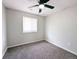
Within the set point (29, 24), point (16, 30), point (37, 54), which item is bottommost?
point (37, 54)

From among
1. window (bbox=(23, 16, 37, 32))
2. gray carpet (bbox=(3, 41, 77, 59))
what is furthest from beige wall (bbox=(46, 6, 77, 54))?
window (bbox=(23, 16, 37, 32))

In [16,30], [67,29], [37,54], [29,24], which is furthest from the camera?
[29,24]

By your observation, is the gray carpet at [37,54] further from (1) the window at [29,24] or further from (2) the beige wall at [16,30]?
(1) the window at [29,24]

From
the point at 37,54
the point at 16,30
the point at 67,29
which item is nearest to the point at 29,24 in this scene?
the point at 16,30

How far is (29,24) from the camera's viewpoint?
405cm

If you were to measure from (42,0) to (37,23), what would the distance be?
2.80 m

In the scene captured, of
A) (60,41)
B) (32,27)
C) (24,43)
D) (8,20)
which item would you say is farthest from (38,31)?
(8,20)

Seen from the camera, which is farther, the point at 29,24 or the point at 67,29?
the point at 29,24

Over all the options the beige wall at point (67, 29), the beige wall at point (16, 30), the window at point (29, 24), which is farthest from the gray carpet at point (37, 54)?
the window at point (29, 24)

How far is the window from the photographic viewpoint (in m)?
3.80

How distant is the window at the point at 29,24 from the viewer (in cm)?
380

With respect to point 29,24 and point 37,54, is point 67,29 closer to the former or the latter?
point 37,54

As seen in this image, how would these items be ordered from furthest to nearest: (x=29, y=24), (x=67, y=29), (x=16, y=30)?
(x=29, y=24), (x=16, y=30), (x=67, y=29)

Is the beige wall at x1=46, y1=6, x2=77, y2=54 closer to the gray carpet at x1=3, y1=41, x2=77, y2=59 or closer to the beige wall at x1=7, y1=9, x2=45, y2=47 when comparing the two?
the gray carpet at x1=3, y1=41, x2=77, y2=59
